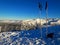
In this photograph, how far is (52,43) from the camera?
432 inches

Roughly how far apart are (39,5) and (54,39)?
3.57 metres

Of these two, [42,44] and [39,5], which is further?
[39,5]

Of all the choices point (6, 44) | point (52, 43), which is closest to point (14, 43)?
point (6, 44)

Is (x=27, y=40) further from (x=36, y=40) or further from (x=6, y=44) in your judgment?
(x=6, y=44)

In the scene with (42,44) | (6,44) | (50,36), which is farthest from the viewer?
(50,36)

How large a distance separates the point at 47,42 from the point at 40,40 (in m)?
0.73

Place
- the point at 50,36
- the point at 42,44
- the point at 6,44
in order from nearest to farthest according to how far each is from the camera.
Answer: the point at 42,44 → the point at 6,44 → the point at 50,36

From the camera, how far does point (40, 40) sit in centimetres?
1166

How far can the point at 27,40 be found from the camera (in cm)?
1182

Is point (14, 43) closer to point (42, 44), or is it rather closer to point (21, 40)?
point (21, 40)

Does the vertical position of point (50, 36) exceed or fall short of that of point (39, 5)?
it falls short

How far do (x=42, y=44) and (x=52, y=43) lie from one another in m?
0.86

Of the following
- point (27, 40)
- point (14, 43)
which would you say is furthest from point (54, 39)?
point (14, 43)

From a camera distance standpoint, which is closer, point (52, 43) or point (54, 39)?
point (52, 43)
